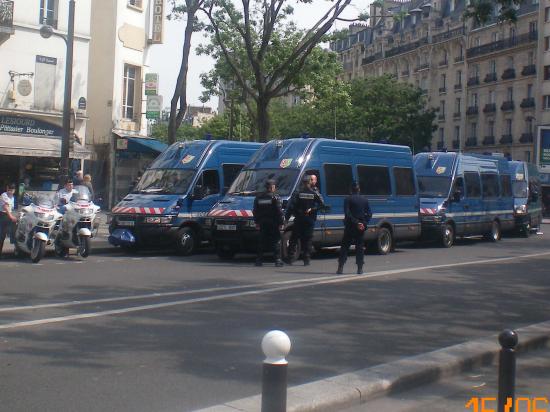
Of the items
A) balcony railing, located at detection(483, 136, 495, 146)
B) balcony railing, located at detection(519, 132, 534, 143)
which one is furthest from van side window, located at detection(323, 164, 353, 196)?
balcony railing, located at detection(483, 136, 495, 146)

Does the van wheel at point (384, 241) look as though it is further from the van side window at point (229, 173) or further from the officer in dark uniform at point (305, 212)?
the van side window at point (229, 173)

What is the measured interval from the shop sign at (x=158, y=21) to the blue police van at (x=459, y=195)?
14078 mm

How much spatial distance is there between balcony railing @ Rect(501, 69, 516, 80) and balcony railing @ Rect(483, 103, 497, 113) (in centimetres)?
246

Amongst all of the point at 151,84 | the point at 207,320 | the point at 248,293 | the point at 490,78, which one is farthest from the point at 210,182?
the point at 490,78

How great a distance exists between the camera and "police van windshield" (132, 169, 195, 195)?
1886cm

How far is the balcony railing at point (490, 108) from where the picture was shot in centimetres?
6819

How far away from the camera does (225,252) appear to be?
17859mm

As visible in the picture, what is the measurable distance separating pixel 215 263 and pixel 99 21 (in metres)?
18.7

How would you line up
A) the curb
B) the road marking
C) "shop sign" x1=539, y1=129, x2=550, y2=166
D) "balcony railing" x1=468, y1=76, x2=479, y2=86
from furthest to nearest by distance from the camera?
"balcony railing" x1=468, y1=76, x2=479, y2=86 → "shop sign" x1=539, y1=129, x2=550, y2=166 → the road marking → the curb

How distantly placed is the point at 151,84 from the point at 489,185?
13819 millimetres

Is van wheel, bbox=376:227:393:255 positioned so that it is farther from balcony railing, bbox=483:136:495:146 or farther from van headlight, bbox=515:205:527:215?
balcony railing, bbox=483:136:495:146

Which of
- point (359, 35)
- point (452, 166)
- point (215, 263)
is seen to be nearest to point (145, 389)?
point (215, 263)

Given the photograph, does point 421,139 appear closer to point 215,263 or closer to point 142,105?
point 142,105

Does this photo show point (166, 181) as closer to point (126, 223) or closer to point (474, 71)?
point (126, 223)
